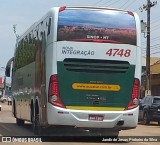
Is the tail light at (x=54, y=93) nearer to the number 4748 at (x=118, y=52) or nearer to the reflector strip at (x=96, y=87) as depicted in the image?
the reflector strip at (x=96, y=87)

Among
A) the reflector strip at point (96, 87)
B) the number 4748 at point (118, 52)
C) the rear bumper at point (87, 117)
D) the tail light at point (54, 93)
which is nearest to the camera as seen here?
the rear bumper at point (87, 117)

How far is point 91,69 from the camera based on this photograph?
1452cm

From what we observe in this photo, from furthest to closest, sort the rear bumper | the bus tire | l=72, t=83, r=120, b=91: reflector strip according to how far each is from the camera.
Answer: the bus tire → l=72, t=83, r=120, b=91: reflector strip → the rear bumper

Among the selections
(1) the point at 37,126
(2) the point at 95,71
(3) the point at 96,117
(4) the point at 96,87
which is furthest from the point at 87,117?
(1) the point at 37,126

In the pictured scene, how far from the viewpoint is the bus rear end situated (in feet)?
46.9

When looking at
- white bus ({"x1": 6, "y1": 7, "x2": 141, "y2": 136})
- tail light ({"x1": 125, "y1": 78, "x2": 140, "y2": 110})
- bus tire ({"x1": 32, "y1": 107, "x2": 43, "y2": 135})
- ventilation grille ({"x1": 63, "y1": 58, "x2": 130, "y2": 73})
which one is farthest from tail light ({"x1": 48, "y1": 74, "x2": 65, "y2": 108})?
bus tire ({"x1": 32, "y1": 107, "x2": 43, "y2": 135})

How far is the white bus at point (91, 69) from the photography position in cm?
1429

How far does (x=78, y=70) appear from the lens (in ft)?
47.4

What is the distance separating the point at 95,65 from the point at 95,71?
0.18m

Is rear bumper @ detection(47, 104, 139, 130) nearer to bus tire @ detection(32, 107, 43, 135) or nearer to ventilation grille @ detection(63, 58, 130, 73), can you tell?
ventilation grille @ detection(63, 58, 130, 73)

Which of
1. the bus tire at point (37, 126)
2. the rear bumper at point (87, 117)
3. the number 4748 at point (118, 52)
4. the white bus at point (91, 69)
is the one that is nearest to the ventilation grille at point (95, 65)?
the white bus at point (91, 69)

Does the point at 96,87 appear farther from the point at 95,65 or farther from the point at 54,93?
the point at 54,93

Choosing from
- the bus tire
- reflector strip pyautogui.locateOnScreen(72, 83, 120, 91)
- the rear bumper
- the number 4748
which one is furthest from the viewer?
the bus tire

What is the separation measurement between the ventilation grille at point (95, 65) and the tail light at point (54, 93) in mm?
518
